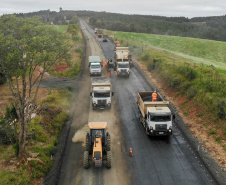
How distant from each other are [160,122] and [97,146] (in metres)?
7.08

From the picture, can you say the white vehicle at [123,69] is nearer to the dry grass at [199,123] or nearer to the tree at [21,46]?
the dry grass at [199,123]

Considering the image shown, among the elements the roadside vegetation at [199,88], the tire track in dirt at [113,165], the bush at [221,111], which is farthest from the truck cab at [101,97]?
the bush at [221,111]

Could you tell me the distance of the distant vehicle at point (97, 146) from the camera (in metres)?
18.0

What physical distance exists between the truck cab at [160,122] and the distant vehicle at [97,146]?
16.1 ft

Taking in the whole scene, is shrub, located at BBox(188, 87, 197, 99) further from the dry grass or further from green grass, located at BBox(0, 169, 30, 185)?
green grass, located at BBox(0, 169, 30, 185)

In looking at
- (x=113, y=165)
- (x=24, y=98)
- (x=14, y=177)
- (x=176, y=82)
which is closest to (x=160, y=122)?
(x=113, y=165)

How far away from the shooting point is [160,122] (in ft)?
73.6

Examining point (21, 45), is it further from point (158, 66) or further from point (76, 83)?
point (158, 66)

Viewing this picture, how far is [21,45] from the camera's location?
1653 cm

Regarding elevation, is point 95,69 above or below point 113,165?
above

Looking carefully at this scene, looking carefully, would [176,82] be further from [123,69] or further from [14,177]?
[14,177]

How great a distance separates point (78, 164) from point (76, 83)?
22.5 m

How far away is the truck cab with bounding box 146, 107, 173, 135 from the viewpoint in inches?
882

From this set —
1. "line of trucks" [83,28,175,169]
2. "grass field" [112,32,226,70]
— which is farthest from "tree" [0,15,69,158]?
"grass field" [112,32,226,70]
